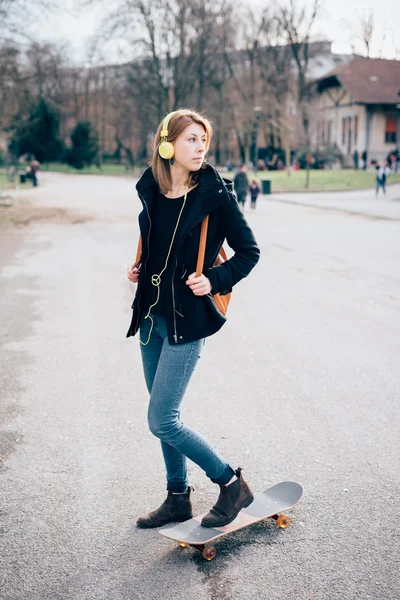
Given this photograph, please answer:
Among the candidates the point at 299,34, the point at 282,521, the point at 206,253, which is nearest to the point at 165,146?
the point at 206,253

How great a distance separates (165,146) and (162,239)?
43cm

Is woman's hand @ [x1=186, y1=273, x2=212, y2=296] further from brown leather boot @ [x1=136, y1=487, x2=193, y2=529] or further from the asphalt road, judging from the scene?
the asphalt road

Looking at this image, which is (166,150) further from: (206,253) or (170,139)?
(206,253)

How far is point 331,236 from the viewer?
1738cm

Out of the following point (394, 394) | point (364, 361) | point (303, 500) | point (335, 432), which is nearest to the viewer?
point (303, 500)

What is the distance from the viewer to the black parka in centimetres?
310

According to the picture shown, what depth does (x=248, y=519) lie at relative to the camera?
11.2 ft

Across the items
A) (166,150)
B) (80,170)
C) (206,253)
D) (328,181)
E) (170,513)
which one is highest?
(166,150)

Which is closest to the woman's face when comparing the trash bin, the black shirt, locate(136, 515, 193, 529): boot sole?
the black shirt

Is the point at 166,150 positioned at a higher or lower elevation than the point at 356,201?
higher

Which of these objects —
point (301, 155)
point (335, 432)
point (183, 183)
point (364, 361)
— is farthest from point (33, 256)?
point (301, 155)

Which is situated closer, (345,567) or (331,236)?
(345,567)

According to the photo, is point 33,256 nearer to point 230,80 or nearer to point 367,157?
point 367,157

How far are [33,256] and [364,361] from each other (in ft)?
31.2
